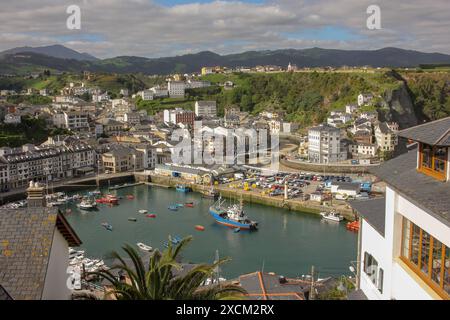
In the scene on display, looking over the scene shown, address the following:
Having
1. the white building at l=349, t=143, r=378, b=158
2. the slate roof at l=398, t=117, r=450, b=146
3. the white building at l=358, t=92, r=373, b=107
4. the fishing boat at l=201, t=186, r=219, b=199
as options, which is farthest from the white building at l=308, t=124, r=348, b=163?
the slate roof at l=398, t=117, r=450, b=146

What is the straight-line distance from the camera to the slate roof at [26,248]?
2234mm

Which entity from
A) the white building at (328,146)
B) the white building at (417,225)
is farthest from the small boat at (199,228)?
the white building at (417,225)

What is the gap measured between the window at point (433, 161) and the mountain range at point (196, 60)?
51.0 meters

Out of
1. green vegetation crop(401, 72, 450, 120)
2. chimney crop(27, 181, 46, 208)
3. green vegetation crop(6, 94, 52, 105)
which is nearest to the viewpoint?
chimney crop(27, 181, 46, 208)

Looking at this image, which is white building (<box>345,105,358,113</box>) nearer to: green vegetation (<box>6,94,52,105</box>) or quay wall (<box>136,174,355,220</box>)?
quay wall (<box>136,174,355,220</box>)

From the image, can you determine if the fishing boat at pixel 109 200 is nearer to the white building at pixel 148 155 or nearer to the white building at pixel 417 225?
the white building at pixel 148 155

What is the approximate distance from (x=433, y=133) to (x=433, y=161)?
167 millimetres

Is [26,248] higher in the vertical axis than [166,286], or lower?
higher

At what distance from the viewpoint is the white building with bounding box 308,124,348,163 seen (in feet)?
67.0

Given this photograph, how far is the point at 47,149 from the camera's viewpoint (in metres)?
18.7

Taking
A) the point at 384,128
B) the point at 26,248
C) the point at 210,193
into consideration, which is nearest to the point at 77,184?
the point at 210,193

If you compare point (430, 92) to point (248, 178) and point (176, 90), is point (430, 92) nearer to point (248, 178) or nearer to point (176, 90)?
point (176, 90)

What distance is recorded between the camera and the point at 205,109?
34.8 meters

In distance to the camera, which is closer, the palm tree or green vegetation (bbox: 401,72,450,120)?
the palm tree
